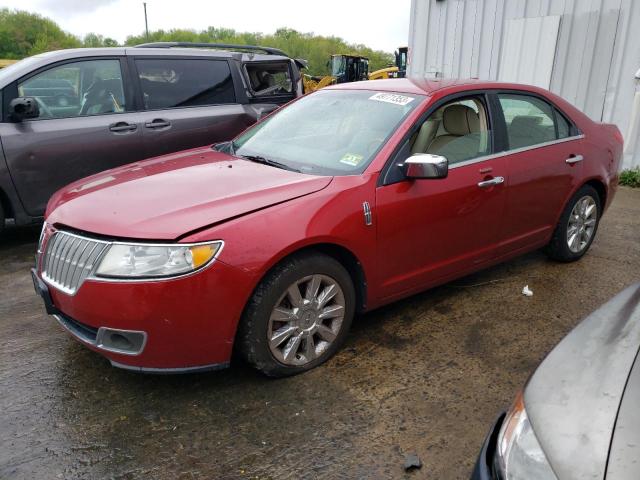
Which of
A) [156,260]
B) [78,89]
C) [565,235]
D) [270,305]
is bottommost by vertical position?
[565,235]

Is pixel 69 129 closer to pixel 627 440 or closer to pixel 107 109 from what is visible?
pixel 107 109

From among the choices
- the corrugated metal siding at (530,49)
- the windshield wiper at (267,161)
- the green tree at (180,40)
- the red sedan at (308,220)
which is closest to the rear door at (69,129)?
the red sedan at (308,220)

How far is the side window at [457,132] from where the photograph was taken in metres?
3.50

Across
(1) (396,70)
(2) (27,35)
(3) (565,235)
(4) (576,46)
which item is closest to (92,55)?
(3) (565,235)

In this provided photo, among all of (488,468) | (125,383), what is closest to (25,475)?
(125,383)

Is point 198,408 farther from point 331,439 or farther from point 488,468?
point 488,468

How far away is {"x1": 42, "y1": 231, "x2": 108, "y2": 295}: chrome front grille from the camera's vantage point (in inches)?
99.2

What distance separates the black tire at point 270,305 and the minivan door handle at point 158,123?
10.1ft

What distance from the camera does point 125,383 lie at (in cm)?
288

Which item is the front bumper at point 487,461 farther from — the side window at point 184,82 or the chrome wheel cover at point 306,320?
the side window at point 184,82

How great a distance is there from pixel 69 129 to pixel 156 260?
9.77 ft

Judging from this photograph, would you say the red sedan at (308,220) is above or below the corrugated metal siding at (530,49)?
below

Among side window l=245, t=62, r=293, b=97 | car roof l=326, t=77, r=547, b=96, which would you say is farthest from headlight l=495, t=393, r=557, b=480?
side window l=245, t=62, r=293, b=97

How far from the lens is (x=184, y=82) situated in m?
5.56
